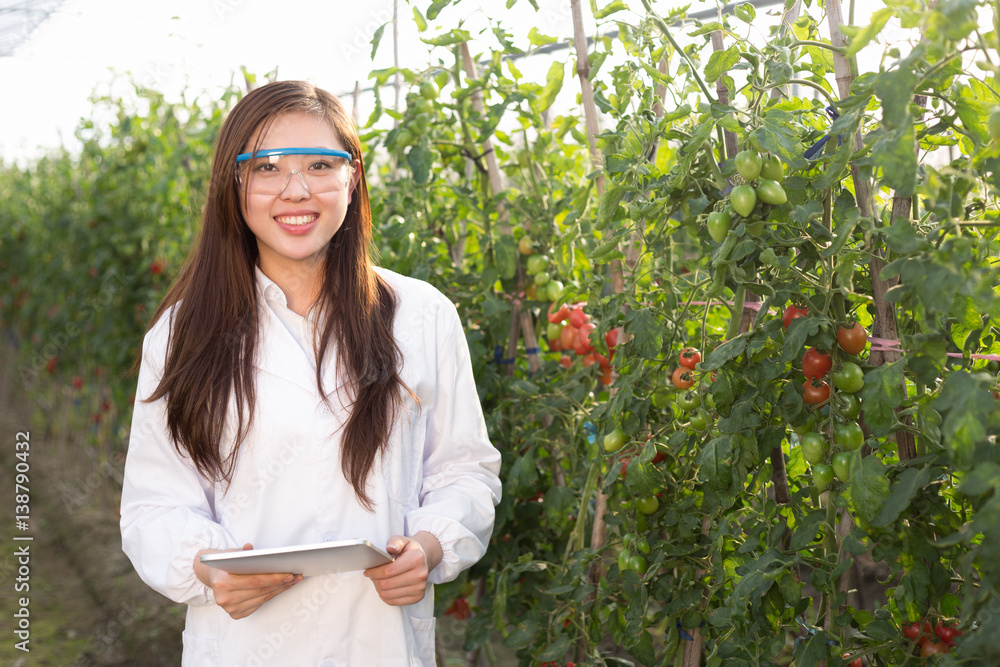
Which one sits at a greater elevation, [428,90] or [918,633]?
[428,90]

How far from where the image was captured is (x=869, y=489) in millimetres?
850

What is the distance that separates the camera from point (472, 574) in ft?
5.87

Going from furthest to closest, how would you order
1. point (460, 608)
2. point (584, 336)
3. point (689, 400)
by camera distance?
point (460, 608), point (584, 336), point (689, 400)

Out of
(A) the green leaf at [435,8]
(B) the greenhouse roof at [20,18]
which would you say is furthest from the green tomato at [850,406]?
(B) the greenhouse roof at [20,18]

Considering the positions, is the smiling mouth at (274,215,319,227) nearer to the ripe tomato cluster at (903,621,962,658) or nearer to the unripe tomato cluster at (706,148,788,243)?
the unripe tomato cluster at (706,148,788,243)

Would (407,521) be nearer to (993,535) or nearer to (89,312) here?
(993,535)

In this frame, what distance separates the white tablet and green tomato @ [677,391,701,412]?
0.45 m

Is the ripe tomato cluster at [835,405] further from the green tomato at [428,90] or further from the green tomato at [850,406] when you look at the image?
the green tomato at [428,90]

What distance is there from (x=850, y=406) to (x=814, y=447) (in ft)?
0.21

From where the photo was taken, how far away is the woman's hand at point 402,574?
3.48 ft

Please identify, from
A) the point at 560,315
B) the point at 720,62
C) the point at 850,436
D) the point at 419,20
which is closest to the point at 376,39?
the point at 419,20

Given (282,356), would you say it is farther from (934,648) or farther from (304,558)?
(934,648)

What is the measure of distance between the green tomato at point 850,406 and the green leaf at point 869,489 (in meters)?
0.09

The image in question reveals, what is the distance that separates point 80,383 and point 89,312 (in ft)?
2.22
